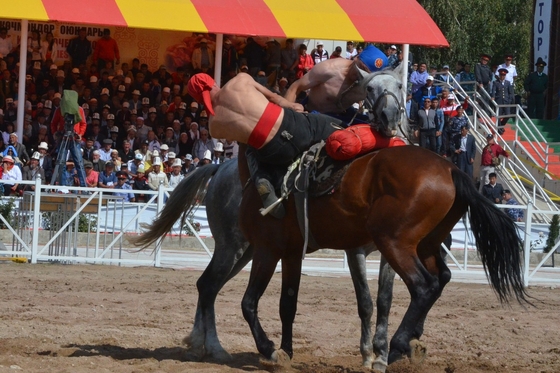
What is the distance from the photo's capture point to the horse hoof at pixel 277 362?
661 cm

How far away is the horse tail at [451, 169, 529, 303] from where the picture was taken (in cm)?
617

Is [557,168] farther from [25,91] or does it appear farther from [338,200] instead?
[338,200]

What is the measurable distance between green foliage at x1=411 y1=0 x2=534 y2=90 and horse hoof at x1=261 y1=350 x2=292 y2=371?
105 feet

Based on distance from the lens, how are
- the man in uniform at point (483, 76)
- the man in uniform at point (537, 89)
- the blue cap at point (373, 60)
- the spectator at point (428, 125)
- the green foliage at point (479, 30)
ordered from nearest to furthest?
the blue cap at point (373, 60) < the spectator at point (428, 125) < the man in uniform at point (483, 76) < the man in uniform at point (537, 89) < the green foliage at point (479, 30)

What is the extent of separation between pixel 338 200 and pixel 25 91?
48.8ft

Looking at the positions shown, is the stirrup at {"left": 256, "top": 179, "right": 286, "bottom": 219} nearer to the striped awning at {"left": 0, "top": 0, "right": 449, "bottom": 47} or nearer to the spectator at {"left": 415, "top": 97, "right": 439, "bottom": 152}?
the striped awning at {"left": 0, "top": 0, "right": 449, "bottom": 47}

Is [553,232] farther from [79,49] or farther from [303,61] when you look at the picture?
[79,49]

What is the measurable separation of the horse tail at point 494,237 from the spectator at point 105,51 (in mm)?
16076

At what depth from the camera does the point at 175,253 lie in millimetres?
16141

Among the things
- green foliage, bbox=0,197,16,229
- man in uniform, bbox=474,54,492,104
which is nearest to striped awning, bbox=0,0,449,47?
man in uniform, bbox=474,54,492,104

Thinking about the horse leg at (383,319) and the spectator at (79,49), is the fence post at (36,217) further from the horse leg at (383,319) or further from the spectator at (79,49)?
the spectator at (79,49)

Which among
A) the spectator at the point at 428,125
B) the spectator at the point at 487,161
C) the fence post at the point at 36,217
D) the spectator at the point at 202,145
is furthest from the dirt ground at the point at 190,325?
the spectator at the point at 487,161

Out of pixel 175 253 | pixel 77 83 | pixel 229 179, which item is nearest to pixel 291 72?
pixel 77 83

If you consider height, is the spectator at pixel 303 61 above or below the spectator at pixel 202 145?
above
